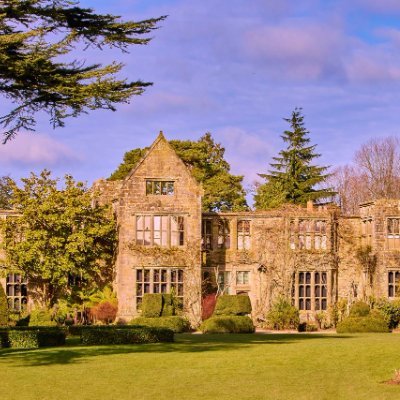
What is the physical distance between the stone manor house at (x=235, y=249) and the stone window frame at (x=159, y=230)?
48 millimetres

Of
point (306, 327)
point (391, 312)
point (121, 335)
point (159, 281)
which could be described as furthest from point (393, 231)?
point (121, 335)

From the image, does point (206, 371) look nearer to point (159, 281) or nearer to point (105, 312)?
point (105, 312)

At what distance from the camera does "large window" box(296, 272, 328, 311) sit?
46719 mm

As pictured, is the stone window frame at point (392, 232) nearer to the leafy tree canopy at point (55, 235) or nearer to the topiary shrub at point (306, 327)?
the topiary shrub at point (306, 327)

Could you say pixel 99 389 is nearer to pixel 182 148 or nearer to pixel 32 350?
pixel 32 350

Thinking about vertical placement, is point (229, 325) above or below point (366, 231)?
below

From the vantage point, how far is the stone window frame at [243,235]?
46.9 m

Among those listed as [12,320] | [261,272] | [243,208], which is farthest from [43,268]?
[243,208]

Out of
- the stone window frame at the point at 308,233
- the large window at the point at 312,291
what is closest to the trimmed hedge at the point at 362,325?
the large window at the point at 312,291

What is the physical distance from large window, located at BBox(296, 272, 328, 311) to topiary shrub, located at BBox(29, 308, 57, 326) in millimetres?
12491

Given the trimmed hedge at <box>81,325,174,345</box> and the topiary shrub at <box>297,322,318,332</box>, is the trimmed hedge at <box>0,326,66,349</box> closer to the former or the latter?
the trimmed hedge at <box>81,325,174,345</box>

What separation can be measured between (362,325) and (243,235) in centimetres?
871

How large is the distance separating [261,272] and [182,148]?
1743cm

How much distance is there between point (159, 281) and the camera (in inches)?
1745
